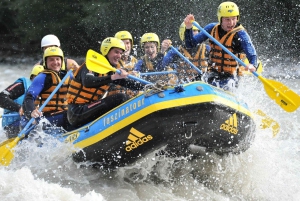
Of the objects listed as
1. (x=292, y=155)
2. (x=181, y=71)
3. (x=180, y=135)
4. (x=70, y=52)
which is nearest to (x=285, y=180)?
(x=292, y=155)

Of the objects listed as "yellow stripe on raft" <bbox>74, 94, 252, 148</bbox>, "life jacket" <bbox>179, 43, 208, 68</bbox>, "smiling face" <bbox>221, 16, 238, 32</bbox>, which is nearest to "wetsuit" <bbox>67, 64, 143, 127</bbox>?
"yellow stripe on raft" <bbox>74, 94, 252, 148</bbox>

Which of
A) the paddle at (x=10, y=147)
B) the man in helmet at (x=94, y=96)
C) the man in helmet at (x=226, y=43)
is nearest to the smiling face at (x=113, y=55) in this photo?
the man in helmet at (x=94, y=96)

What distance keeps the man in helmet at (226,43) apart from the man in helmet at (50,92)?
62.8 inches

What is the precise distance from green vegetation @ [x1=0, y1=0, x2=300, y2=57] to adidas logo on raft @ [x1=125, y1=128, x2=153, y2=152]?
817 cm

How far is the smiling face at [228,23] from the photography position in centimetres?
577

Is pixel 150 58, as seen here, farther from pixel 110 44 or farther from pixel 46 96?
pixel 110 44

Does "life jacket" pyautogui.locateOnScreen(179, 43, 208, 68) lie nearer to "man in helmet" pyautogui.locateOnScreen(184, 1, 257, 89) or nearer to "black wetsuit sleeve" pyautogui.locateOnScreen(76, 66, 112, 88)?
"man in helmet" pyautogui.locateOnScreen(184, 1, 257, 89)

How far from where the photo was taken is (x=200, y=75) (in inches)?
241

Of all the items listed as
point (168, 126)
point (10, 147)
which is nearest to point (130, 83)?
point (168, 126)

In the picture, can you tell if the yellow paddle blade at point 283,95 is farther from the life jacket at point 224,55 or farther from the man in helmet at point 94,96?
the man in helmet at point 94,96

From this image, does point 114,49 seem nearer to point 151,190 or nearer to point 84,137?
point 84,137

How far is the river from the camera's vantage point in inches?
192

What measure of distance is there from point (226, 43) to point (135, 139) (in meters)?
1.79

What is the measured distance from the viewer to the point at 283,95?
511 cm
